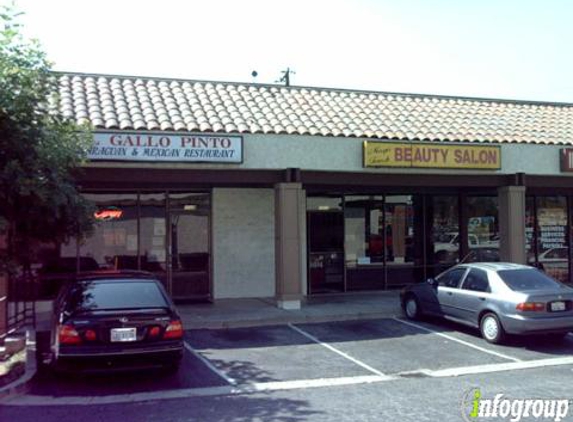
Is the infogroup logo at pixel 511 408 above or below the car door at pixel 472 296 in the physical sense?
below

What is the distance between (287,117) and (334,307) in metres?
4.65

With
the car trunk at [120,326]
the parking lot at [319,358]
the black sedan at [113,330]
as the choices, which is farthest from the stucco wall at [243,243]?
the car trunk at [120,326]

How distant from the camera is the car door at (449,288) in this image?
1180 centimetres

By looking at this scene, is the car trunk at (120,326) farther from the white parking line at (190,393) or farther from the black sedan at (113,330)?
the white parking line at (190,393)

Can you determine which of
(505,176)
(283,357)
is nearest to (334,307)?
(283,357)

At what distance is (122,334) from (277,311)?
598cm

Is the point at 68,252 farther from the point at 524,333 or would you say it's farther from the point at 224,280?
the point at 524,333

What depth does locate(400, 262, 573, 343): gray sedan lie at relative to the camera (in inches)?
400

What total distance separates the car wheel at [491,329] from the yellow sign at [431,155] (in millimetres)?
4259

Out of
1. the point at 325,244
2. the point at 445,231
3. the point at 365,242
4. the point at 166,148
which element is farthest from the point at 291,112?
the point at 445,231

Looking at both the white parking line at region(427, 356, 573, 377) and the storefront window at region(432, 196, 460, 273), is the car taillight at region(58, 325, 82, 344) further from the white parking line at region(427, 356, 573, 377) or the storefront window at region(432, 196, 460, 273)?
the storefront window at region(432, 196, 460, 273)

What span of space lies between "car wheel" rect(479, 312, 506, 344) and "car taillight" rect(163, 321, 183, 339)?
18.5ft

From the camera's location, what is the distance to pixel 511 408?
6922mm

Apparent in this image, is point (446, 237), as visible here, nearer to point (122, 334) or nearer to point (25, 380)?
point (122, 334)
